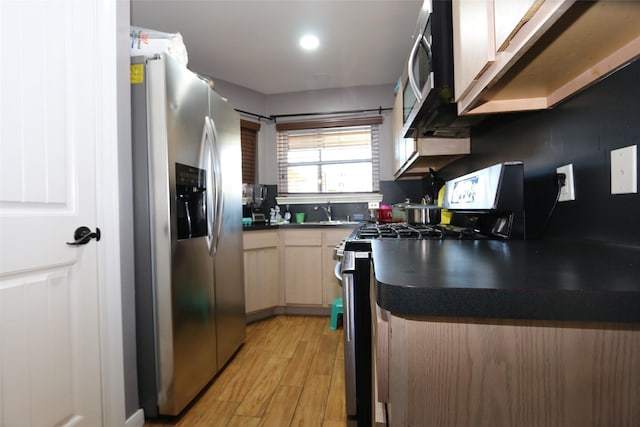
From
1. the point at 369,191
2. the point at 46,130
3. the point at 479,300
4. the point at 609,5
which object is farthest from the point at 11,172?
the point at 369,191

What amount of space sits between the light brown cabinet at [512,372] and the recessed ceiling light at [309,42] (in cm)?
255

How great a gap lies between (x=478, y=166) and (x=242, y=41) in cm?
210

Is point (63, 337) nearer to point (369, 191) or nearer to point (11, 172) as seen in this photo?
point (11, 172)

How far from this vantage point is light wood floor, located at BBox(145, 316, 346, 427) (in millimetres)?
1441

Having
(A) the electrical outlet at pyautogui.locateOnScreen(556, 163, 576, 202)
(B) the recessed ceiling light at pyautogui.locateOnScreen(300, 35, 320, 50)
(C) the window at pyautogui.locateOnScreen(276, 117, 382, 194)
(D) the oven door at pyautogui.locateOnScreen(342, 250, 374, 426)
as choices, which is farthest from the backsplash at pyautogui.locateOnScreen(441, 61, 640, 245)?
(C) the window at pyautogui.locateOnScreen(276, 117, 382, 194)

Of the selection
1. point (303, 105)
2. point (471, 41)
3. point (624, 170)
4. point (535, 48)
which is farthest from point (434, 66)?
point (303, 105)

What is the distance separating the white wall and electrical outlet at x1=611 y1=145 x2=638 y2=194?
2.63 m

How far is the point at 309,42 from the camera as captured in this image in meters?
2.49

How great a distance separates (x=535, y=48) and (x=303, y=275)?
2506 mm

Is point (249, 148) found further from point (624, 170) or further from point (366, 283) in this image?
point (624, 170)

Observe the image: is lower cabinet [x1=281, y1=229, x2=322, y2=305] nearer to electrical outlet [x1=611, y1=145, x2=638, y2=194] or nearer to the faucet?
the faucet

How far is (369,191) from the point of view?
11.3 ft

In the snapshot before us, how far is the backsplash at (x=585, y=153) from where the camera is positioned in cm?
74

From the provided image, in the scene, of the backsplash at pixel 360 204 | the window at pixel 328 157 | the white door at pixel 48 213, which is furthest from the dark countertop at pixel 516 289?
the window at pixel 328 157
